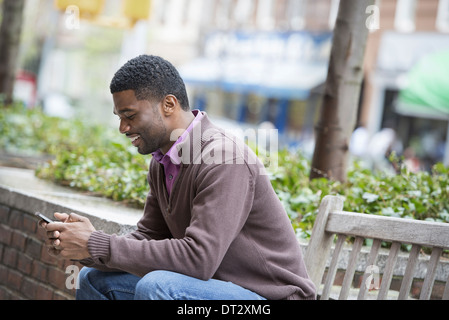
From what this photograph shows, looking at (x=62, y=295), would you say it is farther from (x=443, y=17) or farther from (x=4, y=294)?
(x=443, y=17)

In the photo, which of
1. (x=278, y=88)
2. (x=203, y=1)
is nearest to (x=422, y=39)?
(x=278, y=88)

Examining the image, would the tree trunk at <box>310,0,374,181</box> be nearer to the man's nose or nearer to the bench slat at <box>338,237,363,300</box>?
the bench slat at <box>338,237,363,300</box>

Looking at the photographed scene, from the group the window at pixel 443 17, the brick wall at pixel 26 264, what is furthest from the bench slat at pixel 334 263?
the window at pixel 443 17

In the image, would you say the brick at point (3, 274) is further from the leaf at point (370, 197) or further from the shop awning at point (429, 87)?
the shop awning at point (429, 87)

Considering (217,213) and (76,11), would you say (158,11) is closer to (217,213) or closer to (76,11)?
(76,11)

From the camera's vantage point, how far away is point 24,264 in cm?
419

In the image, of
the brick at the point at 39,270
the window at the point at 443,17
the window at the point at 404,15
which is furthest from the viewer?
the window at the point at 404,15

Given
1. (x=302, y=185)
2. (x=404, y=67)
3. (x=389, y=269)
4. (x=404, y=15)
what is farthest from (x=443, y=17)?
(x=389, y=269)

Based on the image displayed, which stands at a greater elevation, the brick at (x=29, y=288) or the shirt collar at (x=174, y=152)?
the shirt collar at (x=174, y=152)

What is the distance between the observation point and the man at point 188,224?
8.07 ft

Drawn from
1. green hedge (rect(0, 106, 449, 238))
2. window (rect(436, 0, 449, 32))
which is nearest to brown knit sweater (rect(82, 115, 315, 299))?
green hedge (rect(0, 106, 449, 238))

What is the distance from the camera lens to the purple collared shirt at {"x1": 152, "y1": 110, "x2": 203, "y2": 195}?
2721 millimetres

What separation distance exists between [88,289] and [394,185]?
2.16 m

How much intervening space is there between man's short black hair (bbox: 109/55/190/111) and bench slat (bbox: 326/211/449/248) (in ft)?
2.73
